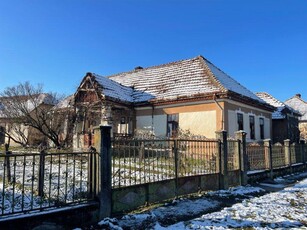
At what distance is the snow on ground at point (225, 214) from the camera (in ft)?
18.5

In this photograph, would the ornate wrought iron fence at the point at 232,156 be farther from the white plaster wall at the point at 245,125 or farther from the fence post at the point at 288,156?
the white plaster wall at the point at 245,125

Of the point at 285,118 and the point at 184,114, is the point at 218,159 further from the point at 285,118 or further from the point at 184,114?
the point at 285,118

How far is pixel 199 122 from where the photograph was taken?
1745 cm

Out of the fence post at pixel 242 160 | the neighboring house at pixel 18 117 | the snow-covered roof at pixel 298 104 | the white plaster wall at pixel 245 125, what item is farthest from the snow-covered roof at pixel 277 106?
the neighboring house at pixel 18 117

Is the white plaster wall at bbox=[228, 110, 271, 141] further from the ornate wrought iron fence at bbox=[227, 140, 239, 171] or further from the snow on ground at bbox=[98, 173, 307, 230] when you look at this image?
the snow on ground at bbox=[98, 173, 307, 230]

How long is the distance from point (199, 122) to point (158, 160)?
10342mm

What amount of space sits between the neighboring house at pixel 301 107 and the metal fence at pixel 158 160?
99.3 feet

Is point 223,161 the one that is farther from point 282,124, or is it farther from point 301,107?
point 301,107

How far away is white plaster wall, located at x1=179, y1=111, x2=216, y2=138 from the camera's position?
16.9 m

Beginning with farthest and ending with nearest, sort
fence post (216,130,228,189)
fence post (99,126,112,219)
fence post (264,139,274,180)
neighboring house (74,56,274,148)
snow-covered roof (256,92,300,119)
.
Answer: snow-covered roof (256,92,300,119) < neighboring house (74,56,274,148) < fence post (264,139,274,180) < fence post (216,130,228,189) < fence post (99,126,112,219)

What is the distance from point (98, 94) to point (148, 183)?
12.7m

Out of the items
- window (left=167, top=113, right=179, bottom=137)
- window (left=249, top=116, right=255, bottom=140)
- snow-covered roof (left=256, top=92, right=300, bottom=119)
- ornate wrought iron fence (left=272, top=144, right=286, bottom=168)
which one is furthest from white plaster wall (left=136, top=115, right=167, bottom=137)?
snow-covered roof (left=256, top=92, right=300, bottom=119)

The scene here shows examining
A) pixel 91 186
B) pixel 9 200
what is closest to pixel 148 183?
pixel 91 186

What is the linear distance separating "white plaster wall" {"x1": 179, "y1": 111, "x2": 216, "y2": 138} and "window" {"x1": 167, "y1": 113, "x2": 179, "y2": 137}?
39 centimetres
